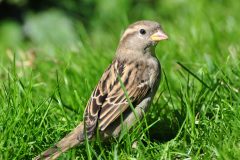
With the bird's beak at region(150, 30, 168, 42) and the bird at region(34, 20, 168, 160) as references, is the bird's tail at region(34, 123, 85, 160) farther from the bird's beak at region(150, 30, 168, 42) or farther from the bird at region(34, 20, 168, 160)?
the bird's beak at region(150, 30, 168, 42)

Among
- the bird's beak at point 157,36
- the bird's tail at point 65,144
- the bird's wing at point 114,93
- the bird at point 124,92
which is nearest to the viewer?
the bird's tail at point 65,144

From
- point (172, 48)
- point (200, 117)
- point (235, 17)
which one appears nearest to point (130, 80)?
point (200, 117)

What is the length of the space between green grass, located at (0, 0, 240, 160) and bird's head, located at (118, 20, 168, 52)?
311mm

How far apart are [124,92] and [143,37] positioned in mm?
816

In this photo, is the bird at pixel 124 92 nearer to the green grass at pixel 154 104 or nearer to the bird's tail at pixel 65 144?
the bird's tail at pixel 65 144

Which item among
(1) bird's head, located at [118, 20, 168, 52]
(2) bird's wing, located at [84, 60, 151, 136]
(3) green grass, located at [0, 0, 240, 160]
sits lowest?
(3) green grass, located at [0, 0, 240, 160]

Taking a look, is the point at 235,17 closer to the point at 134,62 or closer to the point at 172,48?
the point at 172,48

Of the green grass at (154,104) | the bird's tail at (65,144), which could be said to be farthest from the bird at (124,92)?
the green grass at (154,104)

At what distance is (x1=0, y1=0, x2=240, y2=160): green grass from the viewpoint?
4539 millimetres

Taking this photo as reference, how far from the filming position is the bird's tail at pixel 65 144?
14.7 ft

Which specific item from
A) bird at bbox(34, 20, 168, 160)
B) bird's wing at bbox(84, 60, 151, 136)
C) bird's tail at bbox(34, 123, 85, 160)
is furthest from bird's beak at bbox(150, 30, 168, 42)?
bird's tail at bbox(34, 123, 85, 160)

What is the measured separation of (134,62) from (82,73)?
36.8 inches

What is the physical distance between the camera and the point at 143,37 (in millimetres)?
5461

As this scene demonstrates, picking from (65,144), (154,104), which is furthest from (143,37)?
(65,144)
